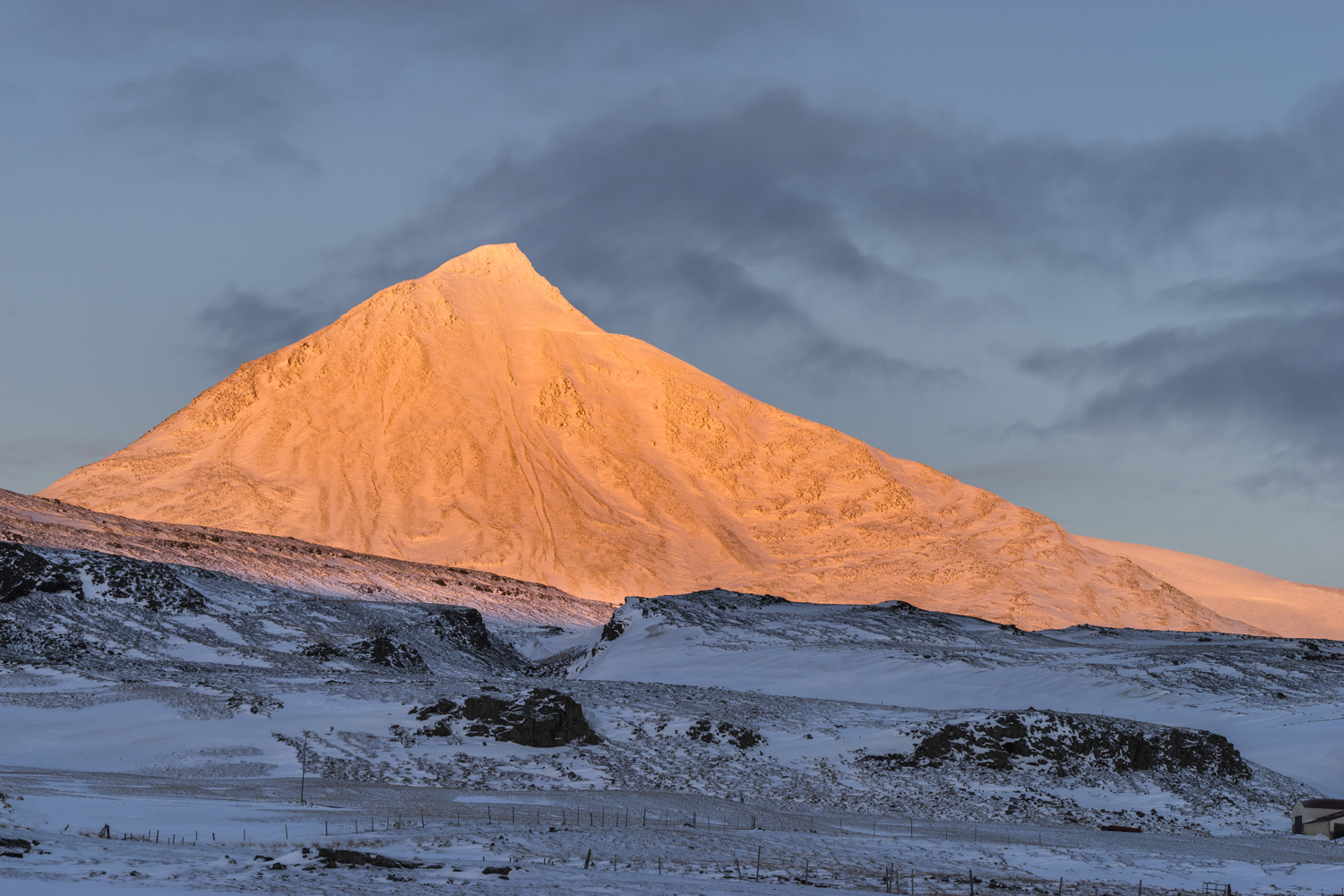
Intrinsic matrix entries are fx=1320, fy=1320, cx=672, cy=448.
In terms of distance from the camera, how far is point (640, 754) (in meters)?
55.2

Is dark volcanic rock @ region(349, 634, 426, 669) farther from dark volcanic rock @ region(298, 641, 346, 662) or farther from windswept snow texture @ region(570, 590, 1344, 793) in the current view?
windswept snow texture @ region(570, 590, 1344, 793)

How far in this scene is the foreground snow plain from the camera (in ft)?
101

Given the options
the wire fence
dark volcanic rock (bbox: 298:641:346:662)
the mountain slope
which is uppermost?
the mountain slope

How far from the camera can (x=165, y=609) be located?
3583 inches

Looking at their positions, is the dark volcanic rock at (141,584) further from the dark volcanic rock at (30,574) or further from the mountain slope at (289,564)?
the mountain slope at (289,564)

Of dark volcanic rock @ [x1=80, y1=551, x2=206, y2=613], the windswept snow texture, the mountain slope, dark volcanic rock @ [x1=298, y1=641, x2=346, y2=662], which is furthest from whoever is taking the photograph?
the mountain slope

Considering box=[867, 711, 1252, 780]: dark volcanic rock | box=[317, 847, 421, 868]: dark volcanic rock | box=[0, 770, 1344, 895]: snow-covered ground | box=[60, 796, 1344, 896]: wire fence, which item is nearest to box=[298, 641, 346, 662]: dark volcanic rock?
box=[0, 770, 1344, 895]: snow-covered ground

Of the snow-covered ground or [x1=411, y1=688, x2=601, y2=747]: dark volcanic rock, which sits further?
[x1=411, y1=688, x2=601, y2=747]: dark volcanic rock

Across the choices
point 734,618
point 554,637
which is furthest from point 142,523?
point 734,618

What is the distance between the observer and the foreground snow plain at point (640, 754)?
101 ft

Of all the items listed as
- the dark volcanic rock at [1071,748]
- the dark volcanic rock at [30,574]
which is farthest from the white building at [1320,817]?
the dark volcanic rock at [30,574]

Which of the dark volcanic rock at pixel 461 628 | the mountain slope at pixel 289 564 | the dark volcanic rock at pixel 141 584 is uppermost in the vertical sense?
the mountain slope at pixel 289 564

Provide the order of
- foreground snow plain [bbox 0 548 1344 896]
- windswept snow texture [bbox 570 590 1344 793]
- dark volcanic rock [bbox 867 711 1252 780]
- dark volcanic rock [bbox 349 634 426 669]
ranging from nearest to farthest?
foreground snow plain [bbox 0 548 1344 896]
dark volcanic rock [bbox 867 711 1252 780]
windswept snow texture [bbox 570 590 1344 793]
dark volcanic rock [bbox 349 634 426 669]

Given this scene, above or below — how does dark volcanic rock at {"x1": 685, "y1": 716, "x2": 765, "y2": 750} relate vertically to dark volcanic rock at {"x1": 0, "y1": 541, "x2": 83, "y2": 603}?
below
